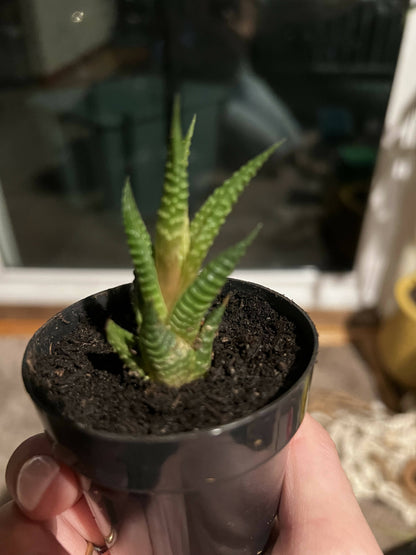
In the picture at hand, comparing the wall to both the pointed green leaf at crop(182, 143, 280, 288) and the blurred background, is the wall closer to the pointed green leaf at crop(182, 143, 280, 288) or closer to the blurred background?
the blurred background

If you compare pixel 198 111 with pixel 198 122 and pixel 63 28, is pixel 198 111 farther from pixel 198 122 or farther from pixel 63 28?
pixel 63 28

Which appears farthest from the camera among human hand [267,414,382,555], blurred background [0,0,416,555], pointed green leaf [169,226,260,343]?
blurred background [0,0,416,555]

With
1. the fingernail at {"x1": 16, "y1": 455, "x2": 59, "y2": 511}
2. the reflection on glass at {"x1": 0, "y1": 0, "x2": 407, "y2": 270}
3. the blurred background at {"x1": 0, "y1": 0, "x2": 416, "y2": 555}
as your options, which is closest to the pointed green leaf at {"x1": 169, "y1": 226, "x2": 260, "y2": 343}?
the fingernail at {"x1": 16, "y1": 455, "x2": 59, "y2": 511}

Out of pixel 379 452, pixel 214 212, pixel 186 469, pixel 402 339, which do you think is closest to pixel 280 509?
pixel 186 469

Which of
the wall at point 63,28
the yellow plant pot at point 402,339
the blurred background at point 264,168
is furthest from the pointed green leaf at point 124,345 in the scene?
the wall at point 63,28

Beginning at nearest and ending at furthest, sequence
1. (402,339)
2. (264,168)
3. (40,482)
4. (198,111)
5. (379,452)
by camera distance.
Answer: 1. (40,482)
2. (379,452)
3. (402,339)
4. (198,111)
5. (264,168)

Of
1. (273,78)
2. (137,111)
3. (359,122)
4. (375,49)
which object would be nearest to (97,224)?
(137,111)
